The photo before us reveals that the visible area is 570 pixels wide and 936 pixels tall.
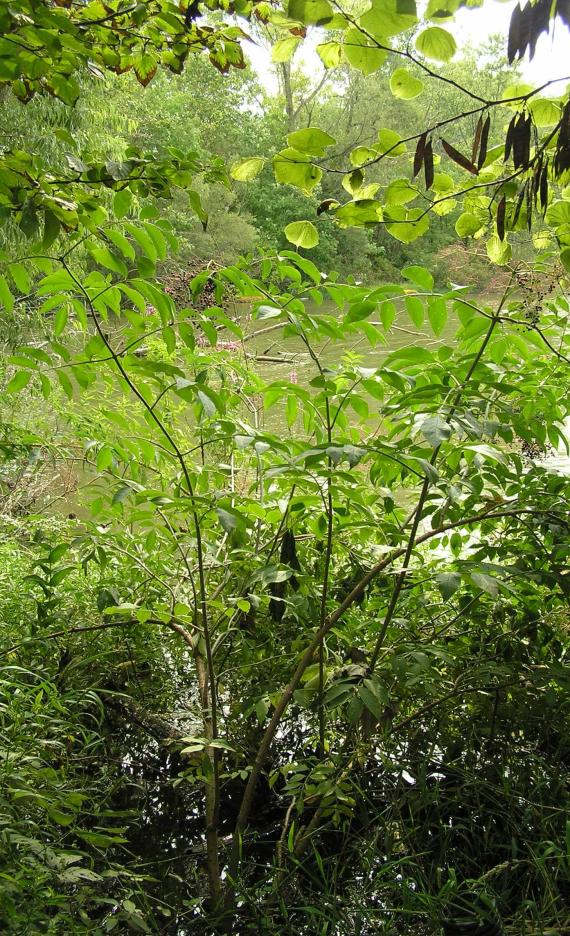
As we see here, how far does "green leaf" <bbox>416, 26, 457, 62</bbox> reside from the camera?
702mm

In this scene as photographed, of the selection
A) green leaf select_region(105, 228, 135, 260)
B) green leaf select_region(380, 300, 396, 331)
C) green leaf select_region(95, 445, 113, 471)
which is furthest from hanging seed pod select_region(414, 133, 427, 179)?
green leaf select_region(95, 445, 113, 471)

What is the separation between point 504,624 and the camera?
1419mm

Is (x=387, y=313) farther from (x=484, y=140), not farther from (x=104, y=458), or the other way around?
(x=104, y=458)

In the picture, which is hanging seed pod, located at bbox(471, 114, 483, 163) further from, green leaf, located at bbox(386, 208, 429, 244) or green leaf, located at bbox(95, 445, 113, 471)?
green leaf, located at bbox(95, 445, 113, 471)

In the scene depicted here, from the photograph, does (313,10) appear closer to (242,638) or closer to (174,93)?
(242,638)

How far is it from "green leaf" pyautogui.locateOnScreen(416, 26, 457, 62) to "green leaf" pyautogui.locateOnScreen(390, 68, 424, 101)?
0.13m

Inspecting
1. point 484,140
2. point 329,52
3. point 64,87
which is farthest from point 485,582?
point 64,87

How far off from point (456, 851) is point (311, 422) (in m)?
0.83

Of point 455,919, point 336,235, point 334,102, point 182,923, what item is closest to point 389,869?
point 455,919

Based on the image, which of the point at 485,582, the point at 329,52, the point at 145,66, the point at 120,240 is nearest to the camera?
the point at 329,52

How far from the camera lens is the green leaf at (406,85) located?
2.81 feet

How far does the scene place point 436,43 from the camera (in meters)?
0.70

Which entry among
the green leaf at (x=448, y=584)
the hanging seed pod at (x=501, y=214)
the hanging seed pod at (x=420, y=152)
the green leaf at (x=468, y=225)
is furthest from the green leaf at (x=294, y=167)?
the green leaf at (x=448, y=584)

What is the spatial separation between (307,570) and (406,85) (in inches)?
37.2
